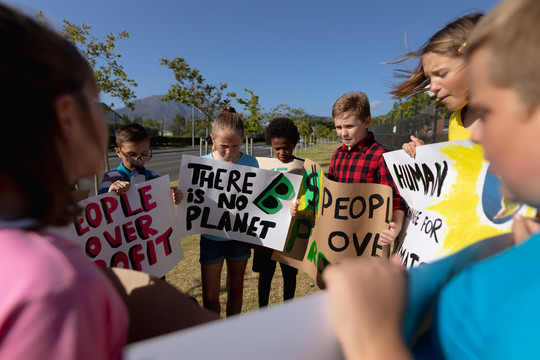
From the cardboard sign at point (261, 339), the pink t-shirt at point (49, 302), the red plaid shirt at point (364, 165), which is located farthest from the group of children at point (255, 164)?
the pink t-shirt at point (49, 302)

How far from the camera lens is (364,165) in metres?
2.31

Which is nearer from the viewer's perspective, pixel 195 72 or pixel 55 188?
pixel 55 188

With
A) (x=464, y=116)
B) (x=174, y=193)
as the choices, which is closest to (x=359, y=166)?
(x=464, y=116)

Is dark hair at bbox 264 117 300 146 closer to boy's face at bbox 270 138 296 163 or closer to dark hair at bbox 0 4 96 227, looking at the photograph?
boy's face at bbox 270 138 296 163

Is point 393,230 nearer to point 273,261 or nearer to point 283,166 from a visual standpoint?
point 273,261

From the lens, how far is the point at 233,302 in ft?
8.58

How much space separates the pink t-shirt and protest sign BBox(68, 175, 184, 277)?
4.82 feet

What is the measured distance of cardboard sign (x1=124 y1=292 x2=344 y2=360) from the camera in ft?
1.55

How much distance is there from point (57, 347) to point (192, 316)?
16.8 inches

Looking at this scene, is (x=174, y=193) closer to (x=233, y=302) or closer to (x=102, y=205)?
(x=102, y=205)

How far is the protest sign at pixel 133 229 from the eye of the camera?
1.85m

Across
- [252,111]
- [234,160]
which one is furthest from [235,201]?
[252,111]

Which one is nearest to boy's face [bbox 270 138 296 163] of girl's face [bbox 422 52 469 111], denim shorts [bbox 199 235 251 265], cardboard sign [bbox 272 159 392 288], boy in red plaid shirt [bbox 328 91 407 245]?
boy in red plaid shirt [bbox 328 91 407 245]

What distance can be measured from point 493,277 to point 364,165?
1.86 metres
